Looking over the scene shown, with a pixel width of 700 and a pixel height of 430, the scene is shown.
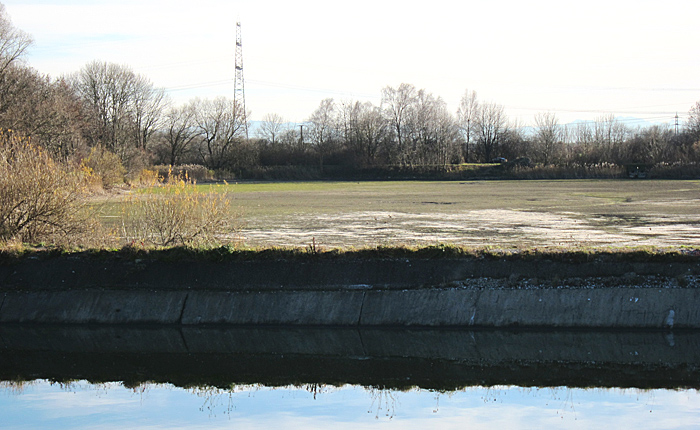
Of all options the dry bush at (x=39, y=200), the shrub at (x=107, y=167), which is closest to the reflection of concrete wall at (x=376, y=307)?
the dry bush at (x=39, y=200)

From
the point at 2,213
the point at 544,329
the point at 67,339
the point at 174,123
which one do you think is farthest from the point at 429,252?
the point at 174,123

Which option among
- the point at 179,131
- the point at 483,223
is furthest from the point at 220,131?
the point at 483,223

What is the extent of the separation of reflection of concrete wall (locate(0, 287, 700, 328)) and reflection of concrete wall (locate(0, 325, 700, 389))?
0.30 meters

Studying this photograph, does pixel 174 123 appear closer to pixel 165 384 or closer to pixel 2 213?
pixel 2 213

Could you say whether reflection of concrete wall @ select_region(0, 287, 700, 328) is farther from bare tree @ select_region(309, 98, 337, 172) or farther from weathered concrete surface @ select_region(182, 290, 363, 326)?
bare tree @ select_region(309, 98, 337, 172)

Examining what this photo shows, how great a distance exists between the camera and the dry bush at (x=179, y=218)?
17062 mm

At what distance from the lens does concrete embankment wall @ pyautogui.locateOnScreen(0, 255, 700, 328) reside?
13.5 meters

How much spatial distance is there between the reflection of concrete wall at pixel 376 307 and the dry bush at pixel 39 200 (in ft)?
9.65

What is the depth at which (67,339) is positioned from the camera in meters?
14.1

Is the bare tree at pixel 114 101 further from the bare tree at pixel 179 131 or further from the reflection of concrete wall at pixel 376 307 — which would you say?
the reflection of concrete wall at pixel 376 307

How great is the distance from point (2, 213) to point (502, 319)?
43.6ft

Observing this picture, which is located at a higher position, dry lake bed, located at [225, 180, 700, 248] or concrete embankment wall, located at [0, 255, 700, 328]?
dry lake bed, located at [225, 180, 700, 248]

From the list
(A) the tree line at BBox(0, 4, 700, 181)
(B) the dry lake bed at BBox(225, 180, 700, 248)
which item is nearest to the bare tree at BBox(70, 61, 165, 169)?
(A) the tree line at BBox(0, 4, 700, 181)

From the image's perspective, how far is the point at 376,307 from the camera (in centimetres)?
1432
